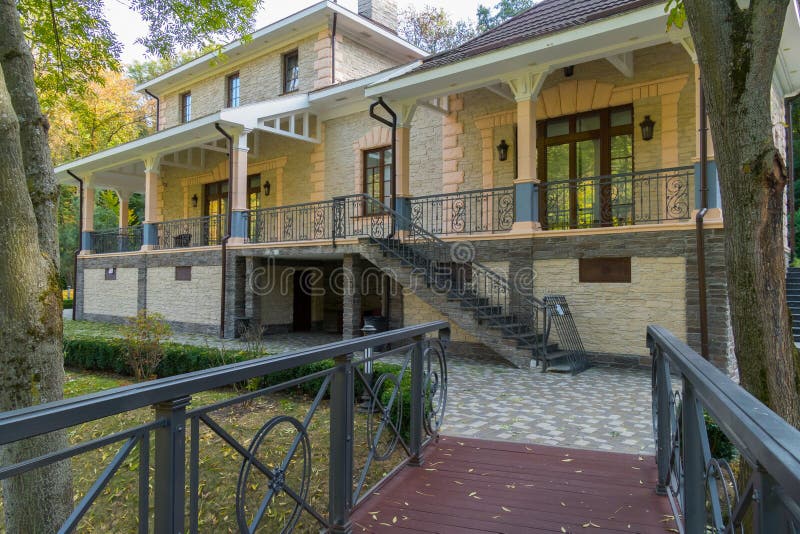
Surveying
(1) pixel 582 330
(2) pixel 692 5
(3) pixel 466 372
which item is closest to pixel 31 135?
(2) pixel 692 5

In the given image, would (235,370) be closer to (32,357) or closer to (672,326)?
(32,357)

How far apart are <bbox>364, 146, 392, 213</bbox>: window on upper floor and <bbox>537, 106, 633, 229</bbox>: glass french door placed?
13.9ft

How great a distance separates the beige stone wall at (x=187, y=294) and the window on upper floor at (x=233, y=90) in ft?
20.0

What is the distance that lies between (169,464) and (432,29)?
2888cm

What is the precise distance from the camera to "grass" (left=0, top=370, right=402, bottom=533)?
4.16 m

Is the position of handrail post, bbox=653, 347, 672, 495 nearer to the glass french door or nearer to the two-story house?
the two-story house

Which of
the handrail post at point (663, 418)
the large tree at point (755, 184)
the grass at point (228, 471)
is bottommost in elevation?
the grass at point (228, 471)

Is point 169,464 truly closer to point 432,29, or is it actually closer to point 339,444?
point 339,444

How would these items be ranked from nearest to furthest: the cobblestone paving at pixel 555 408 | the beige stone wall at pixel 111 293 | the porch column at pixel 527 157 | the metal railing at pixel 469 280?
the cobblestone paving at pixel 555 408
the metal railing at pixel 469 280
the porch column at pixel 527 157
the beige stone wall at pixel 111 293

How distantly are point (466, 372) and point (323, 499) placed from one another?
4847mm

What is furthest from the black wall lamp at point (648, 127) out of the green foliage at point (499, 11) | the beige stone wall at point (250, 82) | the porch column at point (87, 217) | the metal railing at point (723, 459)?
the green foliage at point (499, 11)

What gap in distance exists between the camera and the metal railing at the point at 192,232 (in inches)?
644

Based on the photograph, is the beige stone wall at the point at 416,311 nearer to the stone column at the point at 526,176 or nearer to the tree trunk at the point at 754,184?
the stone column at the point at 526,176

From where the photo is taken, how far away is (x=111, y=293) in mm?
17469
